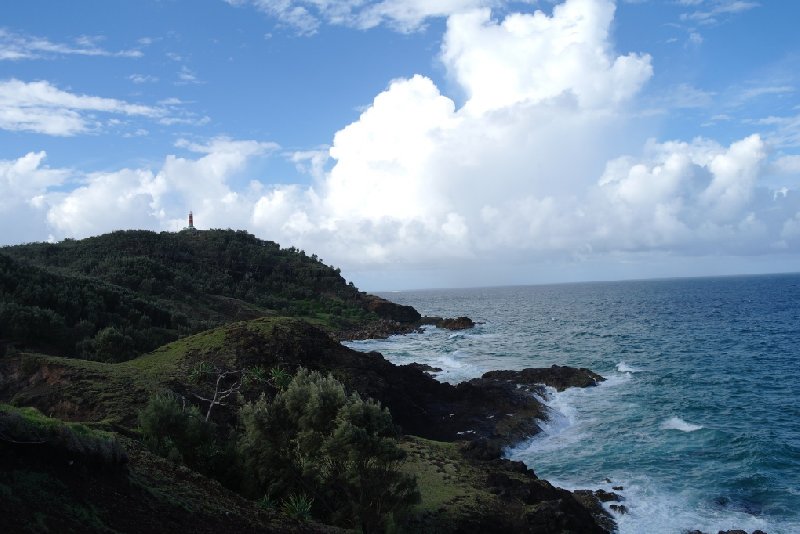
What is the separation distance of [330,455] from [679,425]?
27920 mm

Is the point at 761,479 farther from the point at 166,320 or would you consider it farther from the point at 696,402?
the point at 166,320

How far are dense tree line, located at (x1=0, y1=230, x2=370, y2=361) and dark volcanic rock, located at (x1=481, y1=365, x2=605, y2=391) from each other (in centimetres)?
2831

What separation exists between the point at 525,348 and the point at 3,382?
56119mm

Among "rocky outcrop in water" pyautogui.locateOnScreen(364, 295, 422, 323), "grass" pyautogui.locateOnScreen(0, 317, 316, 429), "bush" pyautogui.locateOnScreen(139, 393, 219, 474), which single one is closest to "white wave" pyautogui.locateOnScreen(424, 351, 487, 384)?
"grass" pyautogui.locateOnScreen(0, 317, 316, 429)

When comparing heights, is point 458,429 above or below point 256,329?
below

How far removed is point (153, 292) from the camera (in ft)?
233

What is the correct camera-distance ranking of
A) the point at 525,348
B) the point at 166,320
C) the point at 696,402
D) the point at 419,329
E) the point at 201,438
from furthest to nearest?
1. the point at 419,329
2. the point at 525,348
3. the point at 166,320
4. the point at 696,402
5. the point at 201,438

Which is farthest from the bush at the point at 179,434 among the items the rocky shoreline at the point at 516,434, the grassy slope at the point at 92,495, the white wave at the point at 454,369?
the white wave at the point at 454,369

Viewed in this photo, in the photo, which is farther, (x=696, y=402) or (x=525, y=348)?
(x=525, y=348)

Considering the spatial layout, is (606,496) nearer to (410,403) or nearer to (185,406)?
(410,403)

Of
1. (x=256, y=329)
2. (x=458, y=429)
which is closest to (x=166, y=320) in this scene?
(x=256, y=329)

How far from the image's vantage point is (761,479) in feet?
87.6

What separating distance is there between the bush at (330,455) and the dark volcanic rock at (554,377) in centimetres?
3257

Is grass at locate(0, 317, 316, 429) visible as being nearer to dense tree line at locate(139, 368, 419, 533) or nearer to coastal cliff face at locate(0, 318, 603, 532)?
coastal cliff face at locate(0, 318, 603, 532)
